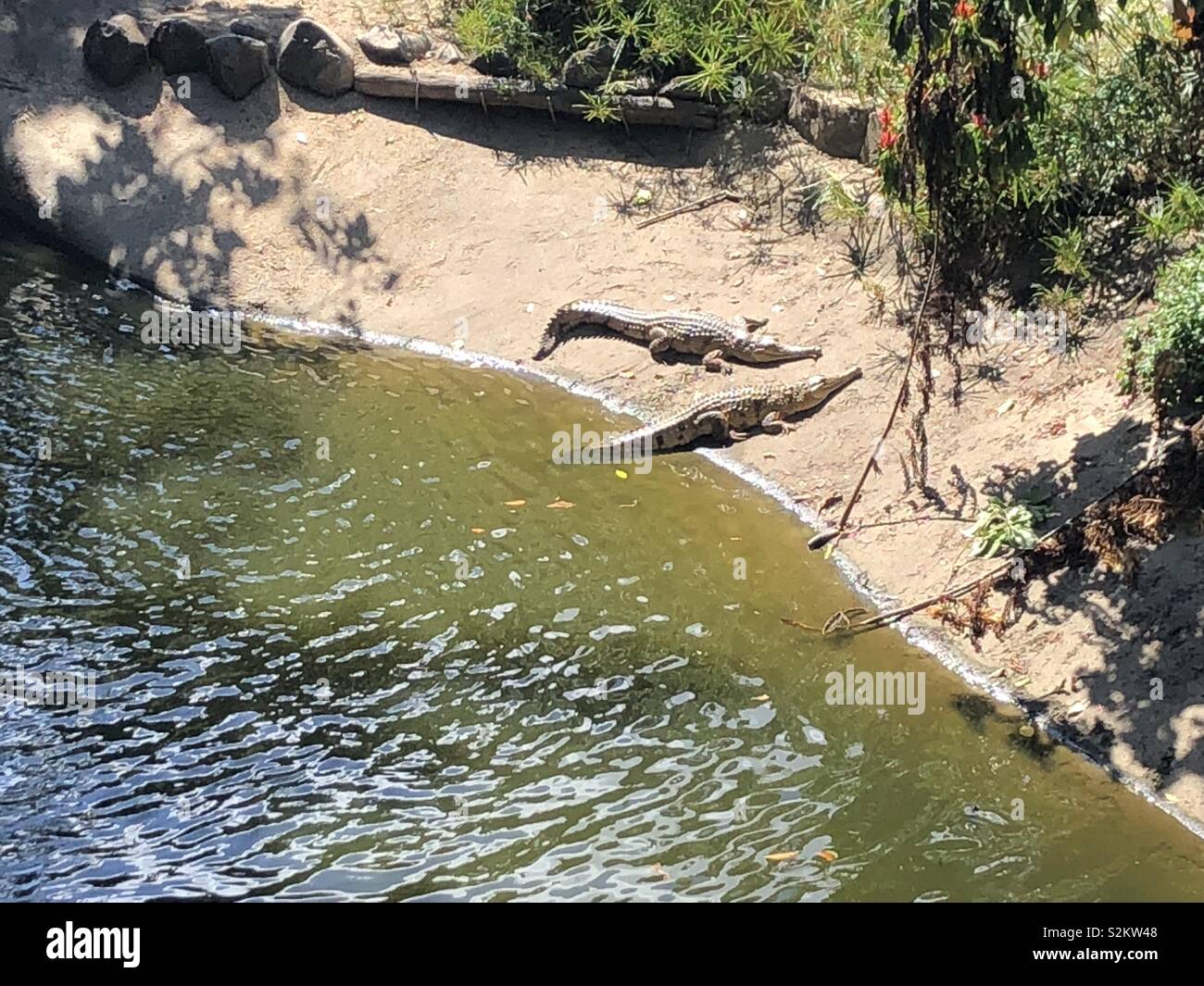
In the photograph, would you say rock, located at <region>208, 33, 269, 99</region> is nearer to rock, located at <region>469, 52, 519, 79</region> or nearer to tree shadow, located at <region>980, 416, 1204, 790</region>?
rock, located at <region>469, 52, 519, 79</region>

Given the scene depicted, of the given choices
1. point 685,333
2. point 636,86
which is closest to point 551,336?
point 685,333

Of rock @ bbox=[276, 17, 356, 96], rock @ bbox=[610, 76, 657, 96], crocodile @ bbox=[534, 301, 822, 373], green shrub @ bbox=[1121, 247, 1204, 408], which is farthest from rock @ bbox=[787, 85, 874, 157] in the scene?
rock @ bbox=[276, 17, 356, 96]

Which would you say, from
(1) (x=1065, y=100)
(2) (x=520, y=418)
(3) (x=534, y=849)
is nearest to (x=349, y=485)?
(2) (x=520, y=418)

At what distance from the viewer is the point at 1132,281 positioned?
29.1 ft

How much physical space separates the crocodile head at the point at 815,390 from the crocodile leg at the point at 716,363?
75 cm

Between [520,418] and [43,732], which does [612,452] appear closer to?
[520,418]

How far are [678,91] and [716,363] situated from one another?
3393mm

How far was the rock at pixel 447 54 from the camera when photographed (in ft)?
42.6

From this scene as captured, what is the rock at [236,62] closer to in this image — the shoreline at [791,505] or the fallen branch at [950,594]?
the shoreline at [791,505]

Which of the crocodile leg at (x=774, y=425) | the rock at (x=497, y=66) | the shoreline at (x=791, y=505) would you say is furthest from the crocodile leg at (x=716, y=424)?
the rock at (x=497, y=66)

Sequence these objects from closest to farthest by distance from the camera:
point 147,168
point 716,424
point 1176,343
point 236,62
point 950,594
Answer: point 1176,343 → point 950,594 → point 716,424 → point 147,168 → point 236,62

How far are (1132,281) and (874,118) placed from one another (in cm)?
302

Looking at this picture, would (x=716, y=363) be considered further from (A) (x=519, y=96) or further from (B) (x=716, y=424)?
(A) (x=519, y=96)

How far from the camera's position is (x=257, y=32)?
13.2m
